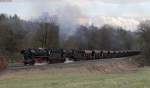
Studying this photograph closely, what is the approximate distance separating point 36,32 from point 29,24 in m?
2.91

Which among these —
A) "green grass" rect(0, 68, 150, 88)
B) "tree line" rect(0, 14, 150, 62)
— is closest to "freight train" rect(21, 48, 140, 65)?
"tree line" rect(0, 14, 150, 62)

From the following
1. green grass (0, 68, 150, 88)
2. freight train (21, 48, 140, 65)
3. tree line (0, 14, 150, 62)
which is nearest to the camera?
green grass (0, 68, 150, 88)

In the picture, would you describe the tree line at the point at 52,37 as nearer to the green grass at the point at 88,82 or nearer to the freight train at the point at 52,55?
the freight train at the point at 52,55

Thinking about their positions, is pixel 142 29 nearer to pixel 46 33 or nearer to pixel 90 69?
pixel 46 33

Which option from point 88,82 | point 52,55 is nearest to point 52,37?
point 52,55

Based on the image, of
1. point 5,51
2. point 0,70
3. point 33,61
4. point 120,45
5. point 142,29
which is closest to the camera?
point 0,70

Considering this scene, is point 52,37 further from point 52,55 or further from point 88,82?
point 88,82

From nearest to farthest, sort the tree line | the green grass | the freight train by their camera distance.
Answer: the green grass, the freight train, the tree line

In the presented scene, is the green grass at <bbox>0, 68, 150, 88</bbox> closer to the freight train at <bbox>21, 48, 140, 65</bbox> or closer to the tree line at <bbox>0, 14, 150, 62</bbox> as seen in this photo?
the freight train at <bbox>21, 48, 140, 65</bbox>

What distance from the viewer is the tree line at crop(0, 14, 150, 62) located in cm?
7109

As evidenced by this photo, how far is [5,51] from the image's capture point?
69750 mm

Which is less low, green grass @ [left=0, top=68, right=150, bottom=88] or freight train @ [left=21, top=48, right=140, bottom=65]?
freight train @ [left=21, top=48, right=140, bottom=65]

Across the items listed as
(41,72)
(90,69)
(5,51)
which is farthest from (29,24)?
(41,72)

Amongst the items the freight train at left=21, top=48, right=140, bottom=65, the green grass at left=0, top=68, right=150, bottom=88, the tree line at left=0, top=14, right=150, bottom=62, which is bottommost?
the green grass at left=0, top=68, right=150, bottom=88
